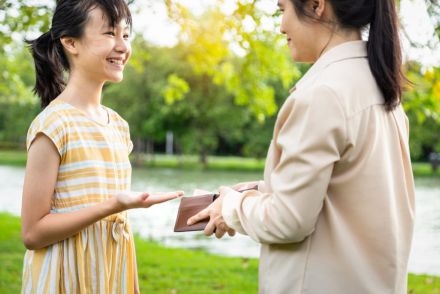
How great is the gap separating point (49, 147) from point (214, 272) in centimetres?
437

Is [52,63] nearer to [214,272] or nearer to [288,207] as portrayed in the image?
[288,207]

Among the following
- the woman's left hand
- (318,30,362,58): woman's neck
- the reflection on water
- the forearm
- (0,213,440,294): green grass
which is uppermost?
(318,30,362,58): woman's neck

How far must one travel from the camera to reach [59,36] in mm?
2338

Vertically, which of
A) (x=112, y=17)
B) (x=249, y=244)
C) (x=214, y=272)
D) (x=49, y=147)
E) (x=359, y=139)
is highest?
(x=112, y=17)

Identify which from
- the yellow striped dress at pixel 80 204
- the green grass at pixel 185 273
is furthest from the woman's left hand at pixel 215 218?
the green grass at pixel 185 273

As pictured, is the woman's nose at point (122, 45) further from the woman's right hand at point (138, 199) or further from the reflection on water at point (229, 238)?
the reflection on water at point (229, 238)

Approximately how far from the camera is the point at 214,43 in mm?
7387

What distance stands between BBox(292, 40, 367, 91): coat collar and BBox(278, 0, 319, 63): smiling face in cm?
7

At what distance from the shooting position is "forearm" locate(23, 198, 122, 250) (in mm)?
2086

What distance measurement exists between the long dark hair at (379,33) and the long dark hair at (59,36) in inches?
30.4

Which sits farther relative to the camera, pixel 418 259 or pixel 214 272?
pixel 418 259

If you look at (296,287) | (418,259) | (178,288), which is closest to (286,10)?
(296,287)

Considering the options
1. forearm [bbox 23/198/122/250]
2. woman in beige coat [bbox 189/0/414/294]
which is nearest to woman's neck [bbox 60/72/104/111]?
forearm [bbox 23/198/122/250]

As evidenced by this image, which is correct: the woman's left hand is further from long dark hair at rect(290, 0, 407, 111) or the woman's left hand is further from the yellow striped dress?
long dark hair at rect(290, 0, 407, 111)
